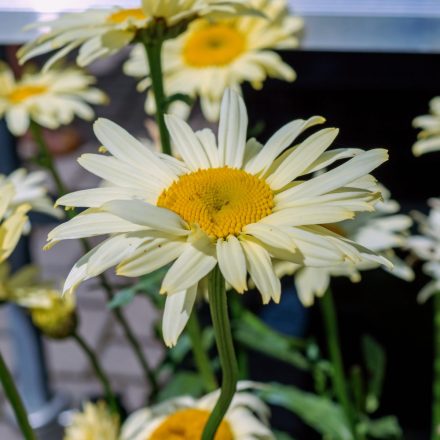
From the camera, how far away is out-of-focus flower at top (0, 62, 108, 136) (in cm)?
100

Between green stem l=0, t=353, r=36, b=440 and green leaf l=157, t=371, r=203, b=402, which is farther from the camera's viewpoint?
green leaf l=157, t=371, r=203, b=402

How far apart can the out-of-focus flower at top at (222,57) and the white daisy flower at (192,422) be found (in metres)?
0.36

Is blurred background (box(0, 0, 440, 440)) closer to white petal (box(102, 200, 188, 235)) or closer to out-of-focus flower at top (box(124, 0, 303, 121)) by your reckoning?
out-of-focus flower at top (box(124, 0, 303, 121))

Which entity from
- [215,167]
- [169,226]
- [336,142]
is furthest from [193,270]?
[336,142]

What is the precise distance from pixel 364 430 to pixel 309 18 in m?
0.46

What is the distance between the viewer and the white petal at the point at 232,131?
0.53 meters

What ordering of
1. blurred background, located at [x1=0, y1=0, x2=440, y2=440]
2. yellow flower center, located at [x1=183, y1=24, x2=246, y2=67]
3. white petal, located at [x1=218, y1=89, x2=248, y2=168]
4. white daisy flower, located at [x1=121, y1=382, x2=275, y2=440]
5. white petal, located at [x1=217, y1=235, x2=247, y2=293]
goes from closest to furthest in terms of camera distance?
1. white petal, located at [x1=217, y1=235, x2=247, y2=293]
2. white petal, located at [x1=218, y1=89, x2=248, y2=168]
3. white daisy flower, located at [x1=121, y1=382, x2=275, y2=440]
4. yellow flower center, located at [x1=183, y1=24, x2=246, y2=67]
5. blurred background, located at [x1=0, y1=0, x2=440, y2=440]

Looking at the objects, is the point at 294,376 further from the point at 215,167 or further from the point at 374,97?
the point at 215,167

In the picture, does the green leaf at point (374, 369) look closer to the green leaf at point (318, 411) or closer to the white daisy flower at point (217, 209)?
the green leaf at point (318, 411)

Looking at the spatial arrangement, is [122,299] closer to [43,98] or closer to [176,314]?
[176,314]

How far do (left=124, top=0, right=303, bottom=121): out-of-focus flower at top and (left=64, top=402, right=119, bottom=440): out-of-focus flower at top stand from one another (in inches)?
14.2

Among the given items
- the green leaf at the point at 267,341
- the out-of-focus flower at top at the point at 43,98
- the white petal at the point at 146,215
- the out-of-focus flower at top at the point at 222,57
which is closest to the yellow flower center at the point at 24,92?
the out-of-focus flower at top at the point at 43,98

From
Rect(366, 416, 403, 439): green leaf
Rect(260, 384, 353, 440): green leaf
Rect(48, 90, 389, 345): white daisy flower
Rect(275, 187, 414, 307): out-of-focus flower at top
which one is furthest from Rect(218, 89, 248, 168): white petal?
Rect(366, 416, 403, 439): green leaf

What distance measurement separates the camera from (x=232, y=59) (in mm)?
979
